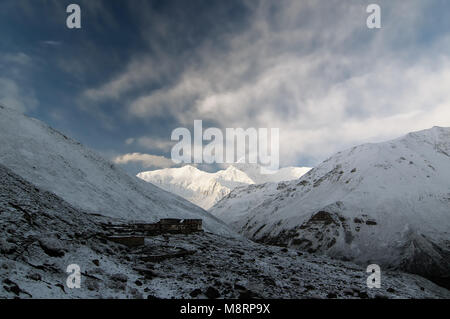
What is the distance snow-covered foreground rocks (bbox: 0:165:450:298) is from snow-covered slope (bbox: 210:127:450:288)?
43.1m

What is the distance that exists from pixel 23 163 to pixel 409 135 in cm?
11297

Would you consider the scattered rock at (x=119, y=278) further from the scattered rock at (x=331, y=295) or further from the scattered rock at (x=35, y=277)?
the scattered rock at (x=331, y=295)

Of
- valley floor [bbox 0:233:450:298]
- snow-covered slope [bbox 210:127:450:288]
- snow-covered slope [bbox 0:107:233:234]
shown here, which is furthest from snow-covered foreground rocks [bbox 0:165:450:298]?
snow-covered slope [bbox 210:127:450:288]

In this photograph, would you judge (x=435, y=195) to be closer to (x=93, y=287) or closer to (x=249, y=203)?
(x=93, y=287)

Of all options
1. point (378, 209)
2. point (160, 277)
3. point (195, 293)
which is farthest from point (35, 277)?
point (378, 209)

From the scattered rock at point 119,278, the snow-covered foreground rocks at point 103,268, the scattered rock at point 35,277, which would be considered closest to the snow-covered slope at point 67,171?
the snow-covered foreground rocks at point 103,268

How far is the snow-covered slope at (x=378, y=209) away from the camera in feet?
166

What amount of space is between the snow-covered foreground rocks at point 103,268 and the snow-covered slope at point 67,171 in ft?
44.1

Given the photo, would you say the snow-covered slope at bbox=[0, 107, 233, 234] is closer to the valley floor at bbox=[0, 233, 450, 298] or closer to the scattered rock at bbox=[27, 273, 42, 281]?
the valley floor at bbox=[0, 233, 450, 298]

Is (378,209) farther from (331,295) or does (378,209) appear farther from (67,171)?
(67,171)

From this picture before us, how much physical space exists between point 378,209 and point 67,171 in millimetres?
65601

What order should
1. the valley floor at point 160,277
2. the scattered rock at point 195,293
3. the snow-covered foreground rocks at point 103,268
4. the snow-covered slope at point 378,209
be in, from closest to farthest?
the valley floor at point 160,277 → the snow-covered foreground rocks at point 103,268 → the scattered rock at point 195,293 → the snow-covered slope at point 378,209

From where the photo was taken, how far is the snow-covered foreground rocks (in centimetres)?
893
